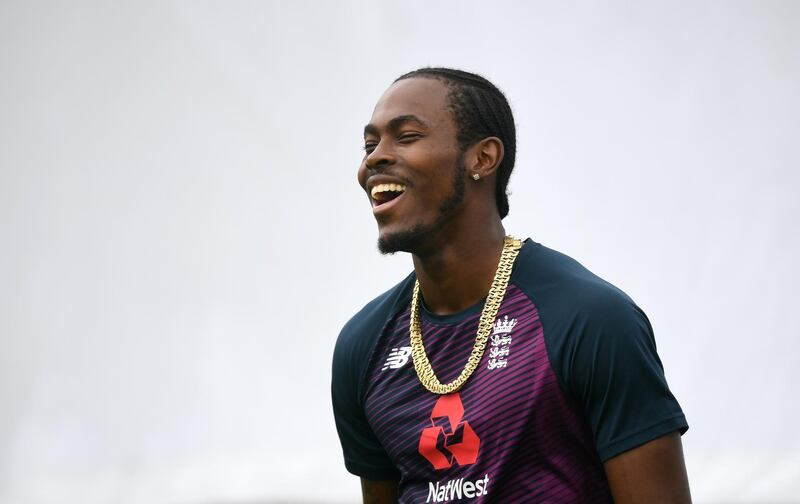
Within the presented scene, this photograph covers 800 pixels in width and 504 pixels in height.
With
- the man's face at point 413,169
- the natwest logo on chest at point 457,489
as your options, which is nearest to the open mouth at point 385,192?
the man's face at point 413,169

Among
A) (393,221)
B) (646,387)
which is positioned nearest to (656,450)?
(646,387)

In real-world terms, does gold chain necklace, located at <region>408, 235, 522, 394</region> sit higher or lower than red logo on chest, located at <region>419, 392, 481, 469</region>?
higher

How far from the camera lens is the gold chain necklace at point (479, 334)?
105 inches

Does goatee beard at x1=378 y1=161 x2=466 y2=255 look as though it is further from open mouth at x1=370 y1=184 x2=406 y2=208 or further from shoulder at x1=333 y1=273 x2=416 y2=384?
shoulder at x1=333 y1=273 x2=416 y2=384

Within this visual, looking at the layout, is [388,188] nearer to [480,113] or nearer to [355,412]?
[480,113]

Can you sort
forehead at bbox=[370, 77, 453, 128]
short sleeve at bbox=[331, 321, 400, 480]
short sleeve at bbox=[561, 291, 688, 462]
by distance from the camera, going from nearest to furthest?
short sleeve at bbox=[561, 291, 688, 462], forehead at bbox=[370, 77, 453, 128], short sleeve at bbox=[331, 321, 400, 480]

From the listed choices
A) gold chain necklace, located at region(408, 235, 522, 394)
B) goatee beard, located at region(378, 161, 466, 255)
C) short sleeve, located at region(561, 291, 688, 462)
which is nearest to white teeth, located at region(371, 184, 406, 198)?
goatee beard, located at region(378, 161, 466, 255)

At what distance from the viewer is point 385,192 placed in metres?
2.75

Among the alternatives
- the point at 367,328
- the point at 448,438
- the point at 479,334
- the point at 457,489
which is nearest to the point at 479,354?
the point at 479,334

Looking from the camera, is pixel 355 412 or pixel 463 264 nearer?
pixel 463 264

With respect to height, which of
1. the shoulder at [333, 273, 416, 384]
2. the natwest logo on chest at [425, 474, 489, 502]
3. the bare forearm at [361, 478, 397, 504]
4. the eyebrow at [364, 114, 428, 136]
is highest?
the eyebrow at [364, 114, 428, 136]

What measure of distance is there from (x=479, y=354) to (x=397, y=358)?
0.28 m

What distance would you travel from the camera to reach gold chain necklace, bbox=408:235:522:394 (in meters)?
2.67

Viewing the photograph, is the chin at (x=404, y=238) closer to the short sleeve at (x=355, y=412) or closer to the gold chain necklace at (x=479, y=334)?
the gold chain necklace at (x=479, y=334)
